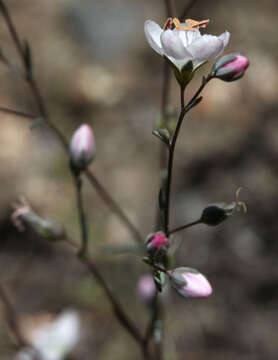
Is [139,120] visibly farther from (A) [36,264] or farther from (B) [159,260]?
(B) [159,260]

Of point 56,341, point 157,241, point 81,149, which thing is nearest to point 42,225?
point 81,149

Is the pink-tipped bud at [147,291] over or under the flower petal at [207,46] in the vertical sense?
under

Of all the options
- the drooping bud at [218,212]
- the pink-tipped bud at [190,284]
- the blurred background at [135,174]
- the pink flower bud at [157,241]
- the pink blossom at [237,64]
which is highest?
the pink blossom at [237,64]

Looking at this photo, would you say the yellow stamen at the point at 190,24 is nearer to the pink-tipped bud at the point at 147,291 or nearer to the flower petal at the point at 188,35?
the flower petal at the point at 188,35

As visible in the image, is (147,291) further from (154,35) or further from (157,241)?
(154,35)

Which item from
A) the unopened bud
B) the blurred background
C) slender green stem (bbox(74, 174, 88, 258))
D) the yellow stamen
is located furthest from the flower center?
the blurred background

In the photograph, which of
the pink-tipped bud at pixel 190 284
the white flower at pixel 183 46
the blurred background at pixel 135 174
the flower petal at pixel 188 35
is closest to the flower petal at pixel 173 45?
the white flower at pixel 183 46

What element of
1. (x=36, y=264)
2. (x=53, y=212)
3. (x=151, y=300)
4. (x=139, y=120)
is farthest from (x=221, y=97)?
(x=151, y=300)

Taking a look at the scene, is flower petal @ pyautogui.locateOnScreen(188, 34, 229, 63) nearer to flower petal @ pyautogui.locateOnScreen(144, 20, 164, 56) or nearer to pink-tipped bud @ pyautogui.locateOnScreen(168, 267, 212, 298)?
flower petal @ pyautogui.locateOnScreen(144, 20, 164, 56)
